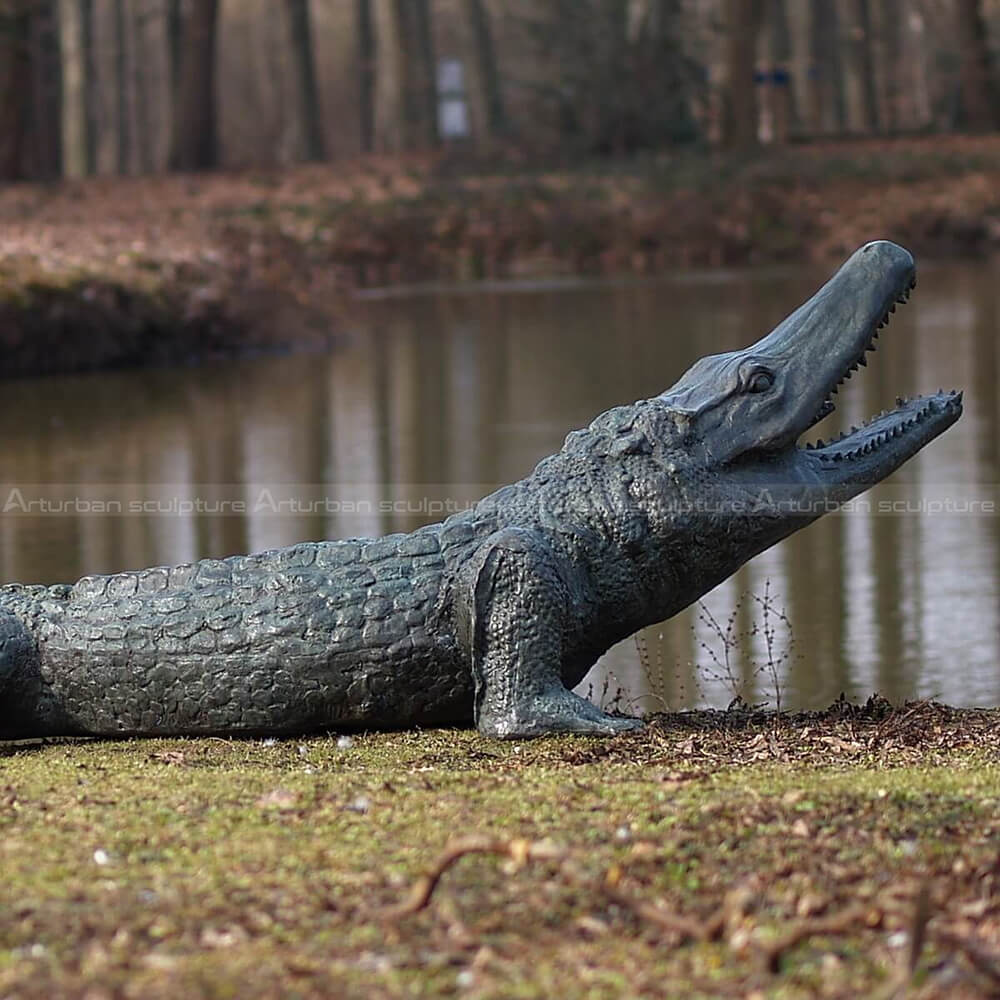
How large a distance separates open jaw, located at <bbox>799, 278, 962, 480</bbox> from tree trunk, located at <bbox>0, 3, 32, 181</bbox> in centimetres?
2492

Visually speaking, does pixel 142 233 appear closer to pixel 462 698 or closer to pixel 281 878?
pixel 462 698

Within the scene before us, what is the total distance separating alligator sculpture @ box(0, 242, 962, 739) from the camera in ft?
17.1

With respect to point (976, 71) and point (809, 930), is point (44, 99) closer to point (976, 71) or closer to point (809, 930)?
point (976, 71)

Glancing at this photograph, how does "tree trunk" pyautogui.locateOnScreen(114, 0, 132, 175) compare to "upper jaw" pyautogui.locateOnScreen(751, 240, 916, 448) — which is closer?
"upper jaw" pyautogui.locateOnScreen(751, 240, 916, 448)

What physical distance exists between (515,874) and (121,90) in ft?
158

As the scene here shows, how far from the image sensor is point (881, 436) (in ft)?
18.3

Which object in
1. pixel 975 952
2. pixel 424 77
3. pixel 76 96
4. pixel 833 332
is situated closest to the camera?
pixel 975 952

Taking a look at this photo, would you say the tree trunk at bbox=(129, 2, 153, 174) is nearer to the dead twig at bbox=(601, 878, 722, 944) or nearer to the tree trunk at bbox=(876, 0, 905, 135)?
the tree trunk at bbox=(876, 0, 905, 135)

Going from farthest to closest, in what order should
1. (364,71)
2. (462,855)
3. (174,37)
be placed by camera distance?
(364,71)
(174,37)
(462,855)

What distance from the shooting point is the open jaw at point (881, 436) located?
18.1ft

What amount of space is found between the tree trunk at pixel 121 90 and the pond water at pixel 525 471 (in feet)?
91.9

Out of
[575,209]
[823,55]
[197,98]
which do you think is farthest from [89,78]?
[575,209]

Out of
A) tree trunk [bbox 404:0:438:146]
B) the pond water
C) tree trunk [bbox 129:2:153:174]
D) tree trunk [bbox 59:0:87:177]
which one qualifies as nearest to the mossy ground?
the pond water

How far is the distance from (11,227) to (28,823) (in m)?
18.6
